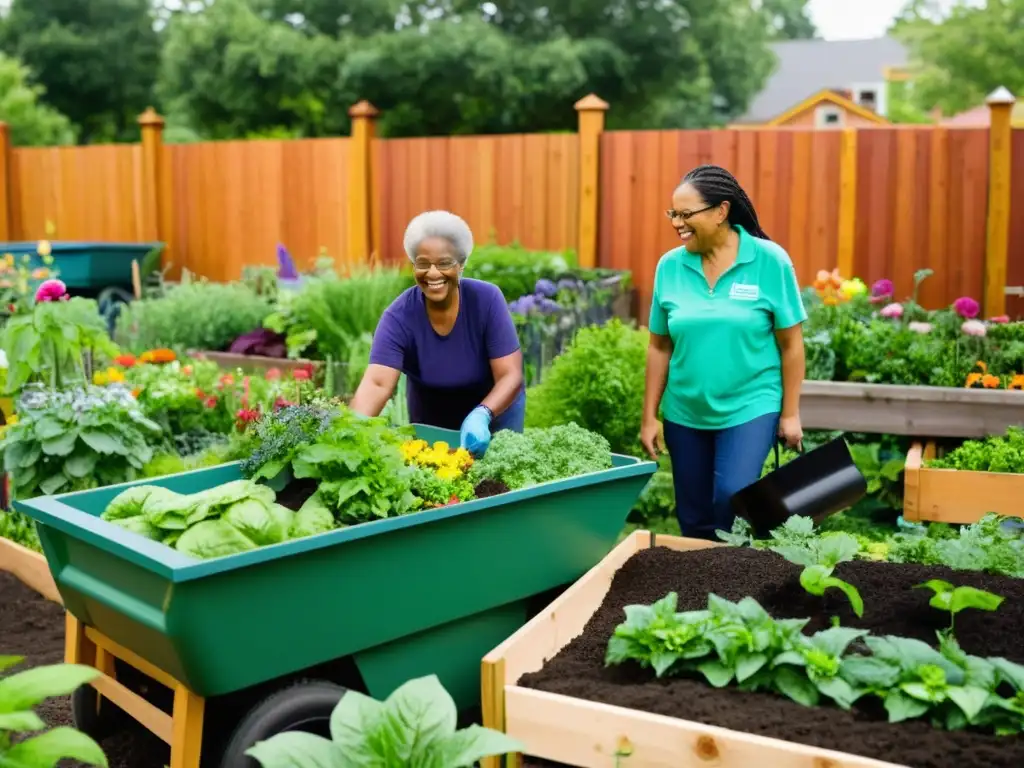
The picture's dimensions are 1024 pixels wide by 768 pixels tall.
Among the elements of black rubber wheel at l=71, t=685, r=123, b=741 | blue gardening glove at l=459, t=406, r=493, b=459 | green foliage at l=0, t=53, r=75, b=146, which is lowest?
black rubber wheel at l=71, t=685, r=123, b=741

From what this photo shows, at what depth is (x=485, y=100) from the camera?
Answer: 64.4ft

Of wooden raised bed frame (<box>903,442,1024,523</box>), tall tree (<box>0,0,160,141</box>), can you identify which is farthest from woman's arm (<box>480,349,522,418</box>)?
tall tree (<box>0,0,160,141</box>)

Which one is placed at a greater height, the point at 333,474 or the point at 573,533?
the point at 333,474

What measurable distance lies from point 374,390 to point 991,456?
2625mm

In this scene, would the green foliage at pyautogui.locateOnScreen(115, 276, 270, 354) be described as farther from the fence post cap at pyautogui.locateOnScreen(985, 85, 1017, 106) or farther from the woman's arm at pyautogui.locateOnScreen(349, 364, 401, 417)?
the fence post cap at pyautogui.locateOnScreen(985, 85, 1017, 106)

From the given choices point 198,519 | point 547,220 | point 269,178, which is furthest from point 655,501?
point 269,178

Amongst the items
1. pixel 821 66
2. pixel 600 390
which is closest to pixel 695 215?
pixel 600 390

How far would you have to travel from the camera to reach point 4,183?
13.2 m

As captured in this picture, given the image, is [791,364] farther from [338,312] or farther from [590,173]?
[590,173]

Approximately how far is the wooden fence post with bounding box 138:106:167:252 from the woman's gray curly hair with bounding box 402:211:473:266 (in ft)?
30.4

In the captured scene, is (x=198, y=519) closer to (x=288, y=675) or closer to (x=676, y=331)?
(x=288, y=675)

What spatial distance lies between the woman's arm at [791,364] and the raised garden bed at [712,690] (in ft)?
2.44

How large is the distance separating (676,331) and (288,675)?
5.91 ft

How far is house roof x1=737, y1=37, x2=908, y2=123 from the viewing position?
48688 mm
